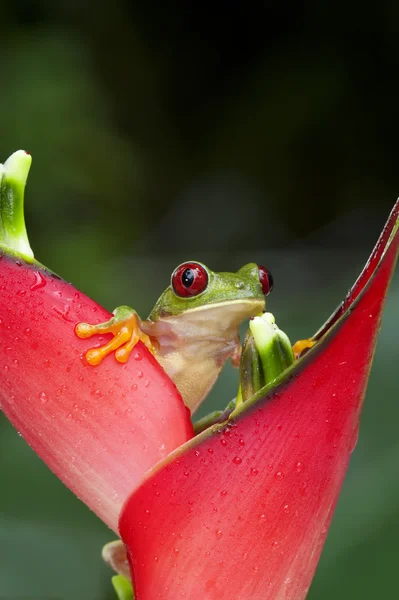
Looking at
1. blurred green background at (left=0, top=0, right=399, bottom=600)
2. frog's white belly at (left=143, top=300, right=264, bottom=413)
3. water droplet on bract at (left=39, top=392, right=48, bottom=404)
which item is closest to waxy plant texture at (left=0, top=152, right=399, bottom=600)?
water droplet on bract at (left=39, top=392, right=48, bottom=404)

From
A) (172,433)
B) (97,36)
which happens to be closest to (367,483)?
(172,433)

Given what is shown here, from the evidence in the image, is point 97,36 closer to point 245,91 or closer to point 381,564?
point 245,91

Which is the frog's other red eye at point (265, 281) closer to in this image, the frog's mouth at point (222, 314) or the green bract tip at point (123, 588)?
the frog's mouth at point (222, 314)

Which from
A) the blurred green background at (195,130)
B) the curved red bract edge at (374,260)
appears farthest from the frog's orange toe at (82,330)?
the blurred green background at (195,130)

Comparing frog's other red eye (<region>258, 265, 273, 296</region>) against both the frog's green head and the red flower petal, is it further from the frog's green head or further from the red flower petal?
the red flower petal

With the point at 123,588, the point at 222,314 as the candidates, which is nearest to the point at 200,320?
the point at 222,314
